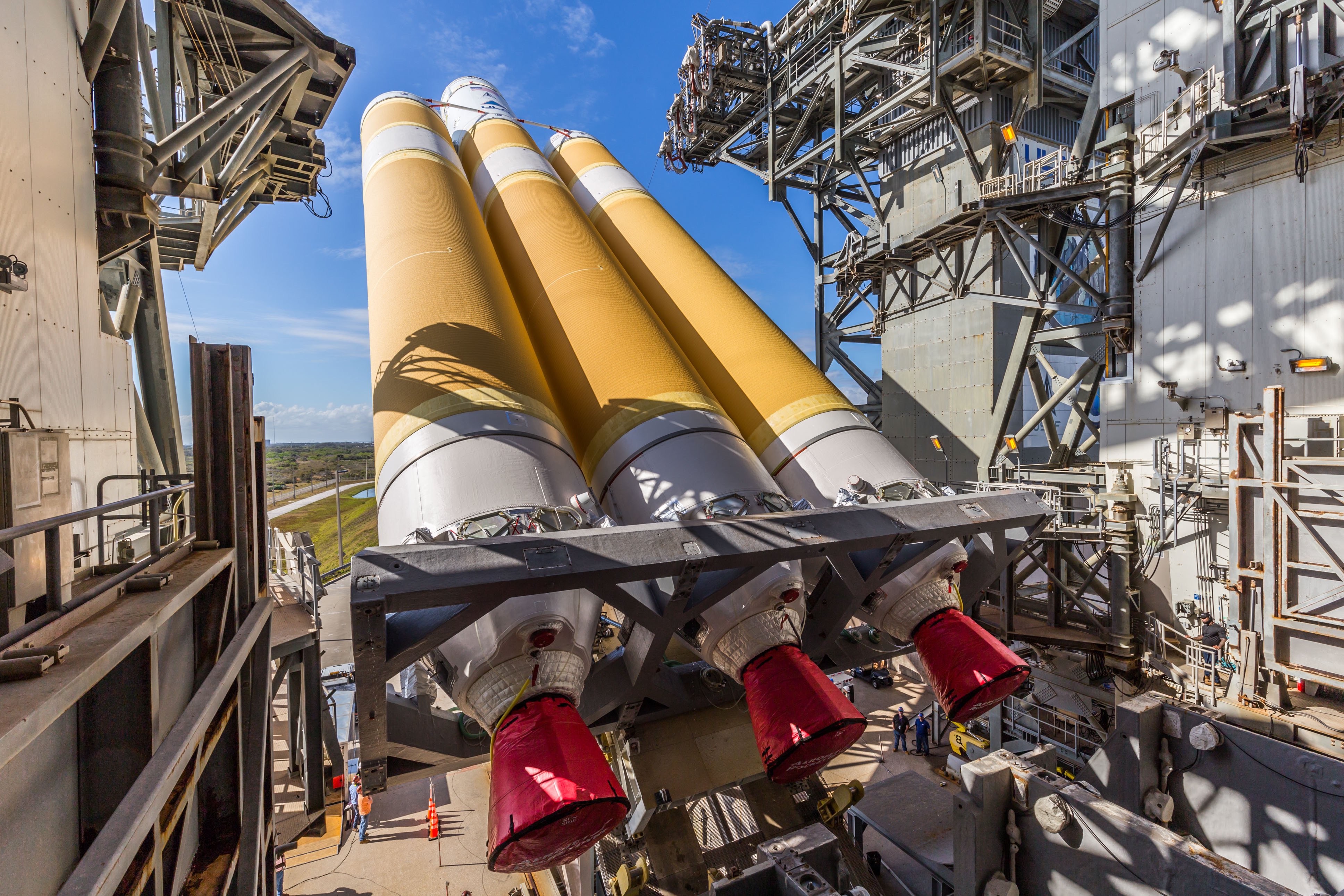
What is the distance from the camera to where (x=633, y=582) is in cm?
434

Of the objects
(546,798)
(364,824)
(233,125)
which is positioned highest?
(233,125)

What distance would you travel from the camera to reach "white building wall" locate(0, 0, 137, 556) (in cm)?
389

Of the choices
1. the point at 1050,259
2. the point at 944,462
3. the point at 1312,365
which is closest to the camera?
the point at 1312,365

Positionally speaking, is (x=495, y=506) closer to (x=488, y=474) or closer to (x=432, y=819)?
(x=488, y=474)

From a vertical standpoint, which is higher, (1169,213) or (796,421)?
(1169,213)

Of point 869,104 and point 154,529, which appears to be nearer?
point 154,529

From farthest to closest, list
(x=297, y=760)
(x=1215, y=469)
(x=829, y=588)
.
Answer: (x=1215, y=469)
(x=297, y=760)
(x=829, y=588)

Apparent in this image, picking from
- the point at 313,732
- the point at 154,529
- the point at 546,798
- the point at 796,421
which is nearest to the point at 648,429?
the point at 796,421

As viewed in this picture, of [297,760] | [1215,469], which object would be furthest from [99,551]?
[1215,469]

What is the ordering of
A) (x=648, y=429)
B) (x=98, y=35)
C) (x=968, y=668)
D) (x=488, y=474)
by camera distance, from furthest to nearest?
(x=98, y=35) → (x=648, y=429) → (x=968, y=668) → (x=488, y=474)

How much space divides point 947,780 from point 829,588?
916 cm

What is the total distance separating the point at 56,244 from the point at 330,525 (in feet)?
198

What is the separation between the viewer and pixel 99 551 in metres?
3.03

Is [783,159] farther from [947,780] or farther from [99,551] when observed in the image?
[99,551]
